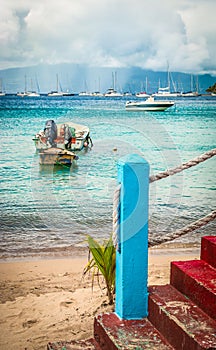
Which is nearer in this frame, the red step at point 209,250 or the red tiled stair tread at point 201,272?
the red tiled stair tread at point 201,272

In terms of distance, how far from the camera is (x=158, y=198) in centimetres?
732

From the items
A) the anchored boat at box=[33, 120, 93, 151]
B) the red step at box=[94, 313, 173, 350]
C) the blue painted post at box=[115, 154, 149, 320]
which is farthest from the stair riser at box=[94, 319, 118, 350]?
the anchored boat at box=[33, 120, 93, 151]

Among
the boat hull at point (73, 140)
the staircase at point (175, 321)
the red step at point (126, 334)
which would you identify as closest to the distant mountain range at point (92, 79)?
the boat hull at point (73, 140)

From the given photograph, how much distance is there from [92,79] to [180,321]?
385 inches

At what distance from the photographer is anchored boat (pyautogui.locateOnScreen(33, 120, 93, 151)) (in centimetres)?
1055

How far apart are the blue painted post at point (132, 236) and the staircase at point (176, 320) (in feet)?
0.25

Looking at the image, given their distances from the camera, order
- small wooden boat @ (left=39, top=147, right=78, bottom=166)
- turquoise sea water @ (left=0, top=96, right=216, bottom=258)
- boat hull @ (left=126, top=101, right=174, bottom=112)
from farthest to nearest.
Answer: boat hull @ (left=126, top=101, right=174, bottom=112) < small wooden boat @ (left=39, top=147, right=78, bottom=166) < turquoise sea water @ (left=0, top=96, right=216, bottom=258)

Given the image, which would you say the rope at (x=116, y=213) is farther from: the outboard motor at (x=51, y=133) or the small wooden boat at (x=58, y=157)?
the outboard motor at (x=51, y=133)

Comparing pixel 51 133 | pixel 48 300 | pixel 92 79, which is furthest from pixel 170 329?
pixel 92 79

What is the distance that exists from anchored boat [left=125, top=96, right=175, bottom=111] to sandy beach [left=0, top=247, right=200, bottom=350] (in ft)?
32.7

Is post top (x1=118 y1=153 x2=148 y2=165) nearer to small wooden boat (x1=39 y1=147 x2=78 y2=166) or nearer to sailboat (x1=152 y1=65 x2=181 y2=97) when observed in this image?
small wooden boat (x1=39 y1=147 x2=78 y2=166)

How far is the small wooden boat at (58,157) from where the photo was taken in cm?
966

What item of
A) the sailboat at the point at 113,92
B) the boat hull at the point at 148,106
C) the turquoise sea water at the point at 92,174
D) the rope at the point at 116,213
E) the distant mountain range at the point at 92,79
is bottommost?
the turquoise sea water at the point at 92,174

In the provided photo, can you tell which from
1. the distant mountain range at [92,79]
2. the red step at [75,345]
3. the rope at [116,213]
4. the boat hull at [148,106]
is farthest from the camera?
the boat hull at [148,106]
